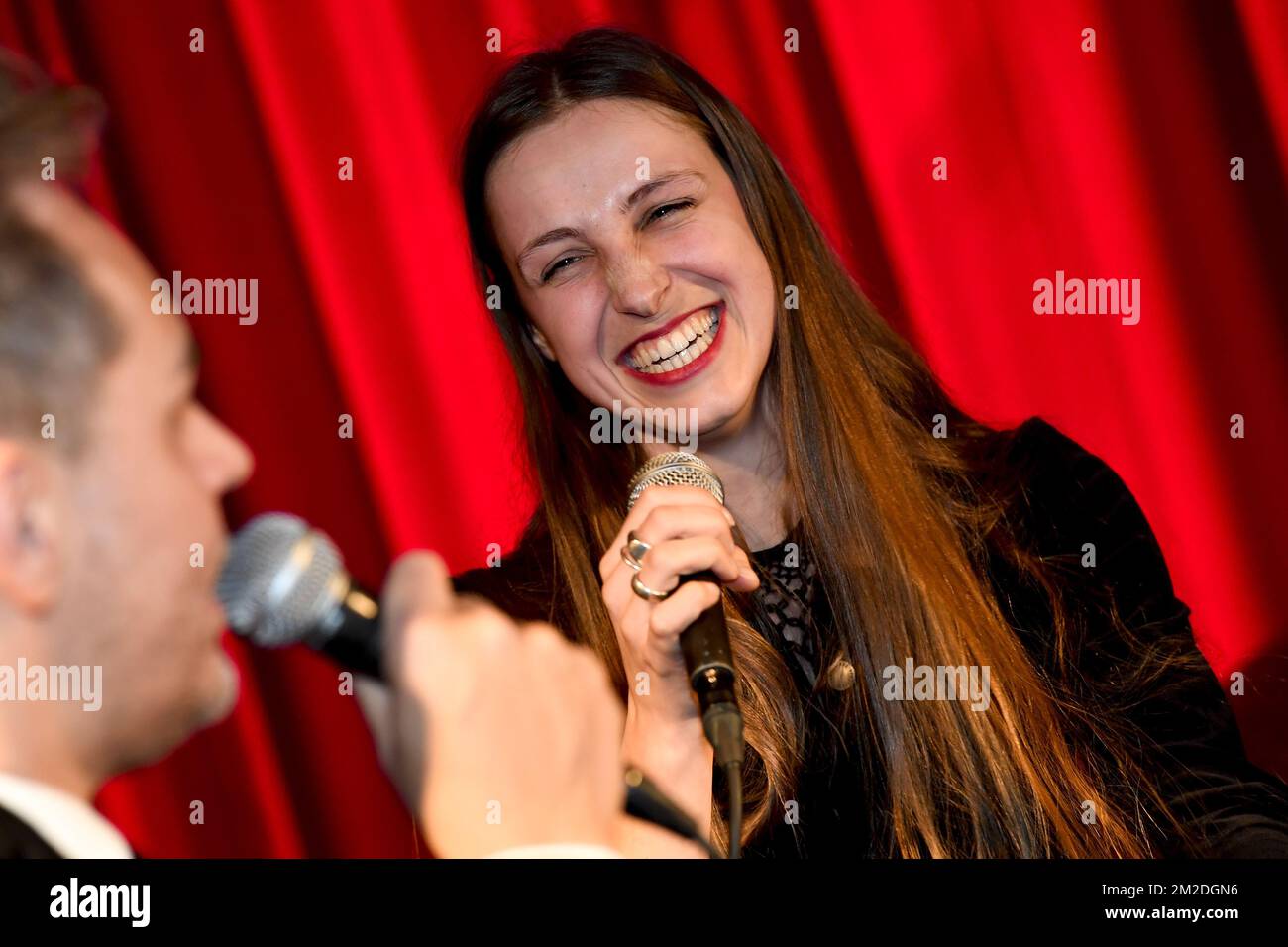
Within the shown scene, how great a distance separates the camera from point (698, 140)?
162 cm

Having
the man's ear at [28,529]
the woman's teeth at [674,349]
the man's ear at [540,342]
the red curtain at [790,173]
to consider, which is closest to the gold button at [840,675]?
the woman's teeth at [674,349]

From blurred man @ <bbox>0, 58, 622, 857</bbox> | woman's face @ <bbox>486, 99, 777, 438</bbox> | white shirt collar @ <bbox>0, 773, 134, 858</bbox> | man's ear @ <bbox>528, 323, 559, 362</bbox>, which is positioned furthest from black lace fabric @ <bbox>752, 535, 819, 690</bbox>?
white shirt collar @ <bbox>0, 773, 134, 858</bbox>

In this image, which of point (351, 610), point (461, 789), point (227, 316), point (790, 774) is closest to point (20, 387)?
point (351, 610)

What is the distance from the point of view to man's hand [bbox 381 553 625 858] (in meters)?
0.65

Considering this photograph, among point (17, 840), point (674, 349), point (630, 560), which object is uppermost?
point (674, 349)

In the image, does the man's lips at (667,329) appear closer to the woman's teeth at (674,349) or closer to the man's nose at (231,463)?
the woman's teeth at (674,349)

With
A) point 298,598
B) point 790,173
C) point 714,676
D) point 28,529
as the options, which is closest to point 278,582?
point 298,598

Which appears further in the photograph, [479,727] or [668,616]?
[668,616]

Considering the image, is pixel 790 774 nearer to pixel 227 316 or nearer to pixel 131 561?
pixel 131 561

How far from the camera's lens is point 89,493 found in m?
0.66

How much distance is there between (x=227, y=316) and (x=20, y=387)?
143 cm

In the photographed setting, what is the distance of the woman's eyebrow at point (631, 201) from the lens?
4.99ft

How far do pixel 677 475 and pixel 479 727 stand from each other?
557 millimetres

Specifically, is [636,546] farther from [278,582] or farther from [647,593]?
[278,582]
